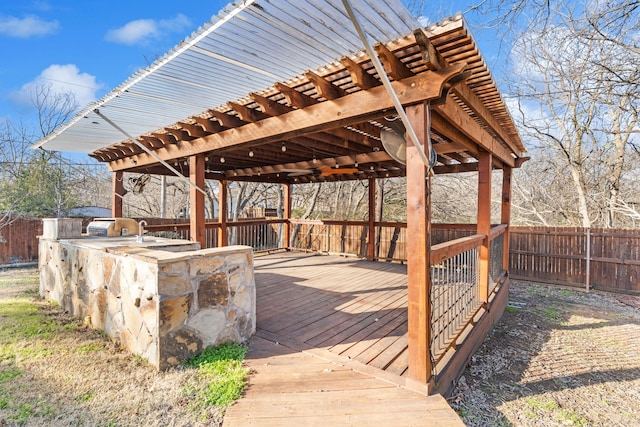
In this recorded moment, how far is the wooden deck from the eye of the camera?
6.36 ft

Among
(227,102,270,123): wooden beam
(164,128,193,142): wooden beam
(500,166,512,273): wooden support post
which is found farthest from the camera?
(500,166,512,273): wooden support post

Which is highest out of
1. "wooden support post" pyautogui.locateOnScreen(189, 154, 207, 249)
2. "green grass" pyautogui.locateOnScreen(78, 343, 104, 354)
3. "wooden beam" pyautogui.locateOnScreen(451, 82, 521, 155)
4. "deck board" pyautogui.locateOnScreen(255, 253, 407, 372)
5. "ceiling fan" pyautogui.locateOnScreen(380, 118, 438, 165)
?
"wooden beam" pyautogui.locateOnScreen(451, 82, 521, 155)

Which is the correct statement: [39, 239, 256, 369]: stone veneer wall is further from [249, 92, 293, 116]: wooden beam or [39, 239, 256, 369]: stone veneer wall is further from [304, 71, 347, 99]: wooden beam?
[304, 71, 347, 99]: wooden beam

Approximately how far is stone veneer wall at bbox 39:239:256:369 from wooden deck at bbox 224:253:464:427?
436mm

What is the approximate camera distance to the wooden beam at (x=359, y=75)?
7.19 feet

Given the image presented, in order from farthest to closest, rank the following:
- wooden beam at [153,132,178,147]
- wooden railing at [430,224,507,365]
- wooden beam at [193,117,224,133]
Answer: wooden beam at [153,132,178,147], wooden beam at [193,117,224,133], wooden railing at [430,224,507,365]

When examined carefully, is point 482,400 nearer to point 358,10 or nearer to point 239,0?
point 358,10

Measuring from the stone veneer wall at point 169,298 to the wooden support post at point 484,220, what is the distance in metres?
2.87

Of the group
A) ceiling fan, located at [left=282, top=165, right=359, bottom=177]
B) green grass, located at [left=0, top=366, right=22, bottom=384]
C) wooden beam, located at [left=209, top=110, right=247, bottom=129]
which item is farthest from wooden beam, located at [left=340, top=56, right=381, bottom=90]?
green grass, located at [left=0, top=366, right=22, bottom=384]

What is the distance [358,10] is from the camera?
Result: 1630 millimetres

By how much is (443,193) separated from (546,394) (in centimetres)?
1010

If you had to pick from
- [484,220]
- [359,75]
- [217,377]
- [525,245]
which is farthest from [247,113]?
[525,245]

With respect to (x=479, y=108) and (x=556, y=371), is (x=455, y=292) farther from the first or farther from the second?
(x=479, y=108)

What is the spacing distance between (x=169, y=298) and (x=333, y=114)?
2036 mm
